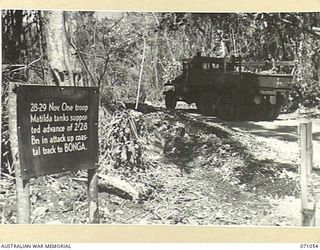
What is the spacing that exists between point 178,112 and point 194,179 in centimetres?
13

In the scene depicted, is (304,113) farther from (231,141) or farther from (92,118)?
(92,118)

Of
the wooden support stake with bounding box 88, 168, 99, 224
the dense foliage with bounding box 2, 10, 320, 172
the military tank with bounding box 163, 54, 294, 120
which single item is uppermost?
→ the dense foliage with bounding box 2, 10, 320, 172

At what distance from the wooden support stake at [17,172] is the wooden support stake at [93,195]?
12 centimetres

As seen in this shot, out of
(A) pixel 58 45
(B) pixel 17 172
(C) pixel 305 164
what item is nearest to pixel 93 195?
(B) pixel 17 172

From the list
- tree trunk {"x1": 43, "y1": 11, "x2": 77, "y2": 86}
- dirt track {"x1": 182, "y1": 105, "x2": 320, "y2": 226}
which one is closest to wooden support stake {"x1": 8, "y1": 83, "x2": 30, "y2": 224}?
tree trunk {"x1": 43, "y1": 11, "x2": 77, "y2": 86}

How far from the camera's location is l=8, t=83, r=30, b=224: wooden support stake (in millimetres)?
1057

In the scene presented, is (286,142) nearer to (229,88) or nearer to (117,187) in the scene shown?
(229,88)

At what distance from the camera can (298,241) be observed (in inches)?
43.6

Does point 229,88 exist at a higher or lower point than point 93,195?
higher

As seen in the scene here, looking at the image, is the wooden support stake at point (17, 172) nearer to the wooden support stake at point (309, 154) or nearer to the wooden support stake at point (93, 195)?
the wooden support stake at point (93, 195)

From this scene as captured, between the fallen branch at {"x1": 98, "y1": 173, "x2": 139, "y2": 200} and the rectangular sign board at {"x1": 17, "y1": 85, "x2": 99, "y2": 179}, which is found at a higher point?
the rectangular sign board at {"x1": 17, "y1": 85, "x2": 99, "y2": 179}

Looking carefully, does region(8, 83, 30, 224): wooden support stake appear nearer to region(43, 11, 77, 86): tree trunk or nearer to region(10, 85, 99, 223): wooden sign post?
region(10, 85, 99, 223): wooden sign post

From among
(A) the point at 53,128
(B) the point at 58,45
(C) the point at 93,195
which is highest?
(B) the point at 58,45

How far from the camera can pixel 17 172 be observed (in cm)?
108
